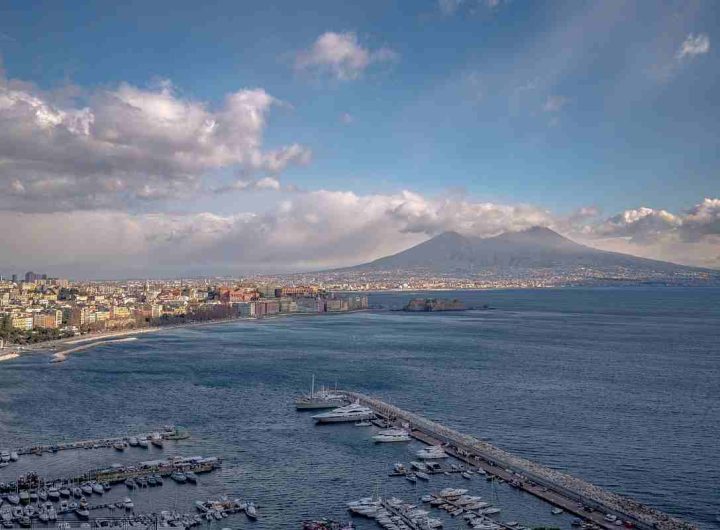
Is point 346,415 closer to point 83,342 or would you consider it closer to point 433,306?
point 83,342

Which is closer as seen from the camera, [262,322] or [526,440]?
[526,440]

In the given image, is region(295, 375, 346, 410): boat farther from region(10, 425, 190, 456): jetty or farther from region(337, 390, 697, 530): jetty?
region(10, 425, 190, 456): jetty

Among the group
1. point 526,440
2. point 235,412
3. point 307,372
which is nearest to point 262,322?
point 307,372

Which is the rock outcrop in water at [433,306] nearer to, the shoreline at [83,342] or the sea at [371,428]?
the shoreline at [83,342]

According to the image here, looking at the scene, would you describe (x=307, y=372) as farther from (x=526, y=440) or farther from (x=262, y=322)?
(x=262, y=322)

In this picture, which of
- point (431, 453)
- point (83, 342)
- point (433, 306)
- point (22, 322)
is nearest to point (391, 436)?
point (431, 453)

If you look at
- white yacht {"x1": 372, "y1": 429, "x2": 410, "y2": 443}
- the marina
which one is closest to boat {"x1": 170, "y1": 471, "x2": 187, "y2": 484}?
the marina

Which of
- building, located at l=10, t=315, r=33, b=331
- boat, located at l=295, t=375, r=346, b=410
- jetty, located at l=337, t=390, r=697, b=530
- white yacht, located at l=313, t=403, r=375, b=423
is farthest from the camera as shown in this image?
building, located at l=10, t=315, r=33, b=331
